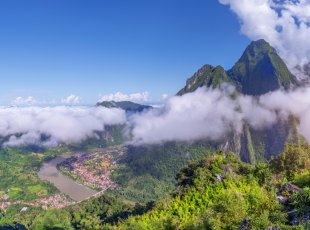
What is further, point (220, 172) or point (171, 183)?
point (171, 183)

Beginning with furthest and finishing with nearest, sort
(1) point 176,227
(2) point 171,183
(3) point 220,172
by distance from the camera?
(2) point 171,183 → (3) point 220,172 → (1) point 176,227

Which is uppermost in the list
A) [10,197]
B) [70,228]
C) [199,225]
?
[199,225]

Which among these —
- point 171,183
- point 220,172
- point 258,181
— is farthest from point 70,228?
point 171,183

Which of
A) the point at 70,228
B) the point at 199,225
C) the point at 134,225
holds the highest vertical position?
the point at 199,225

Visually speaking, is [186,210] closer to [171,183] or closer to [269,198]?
[269,198]

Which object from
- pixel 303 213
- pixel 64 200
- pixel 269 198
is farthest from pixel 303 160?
pixel 64 200

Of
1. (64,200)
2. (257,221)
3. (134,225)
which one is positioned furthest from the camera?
(64,200)

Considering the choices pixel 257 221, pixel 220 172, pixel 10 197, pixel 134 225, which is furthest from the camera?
pixel 10 197

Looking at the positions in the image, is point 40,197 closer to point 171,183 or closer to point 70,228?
point 171,183

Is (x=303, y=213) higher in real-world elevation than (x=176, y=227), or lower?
higher
